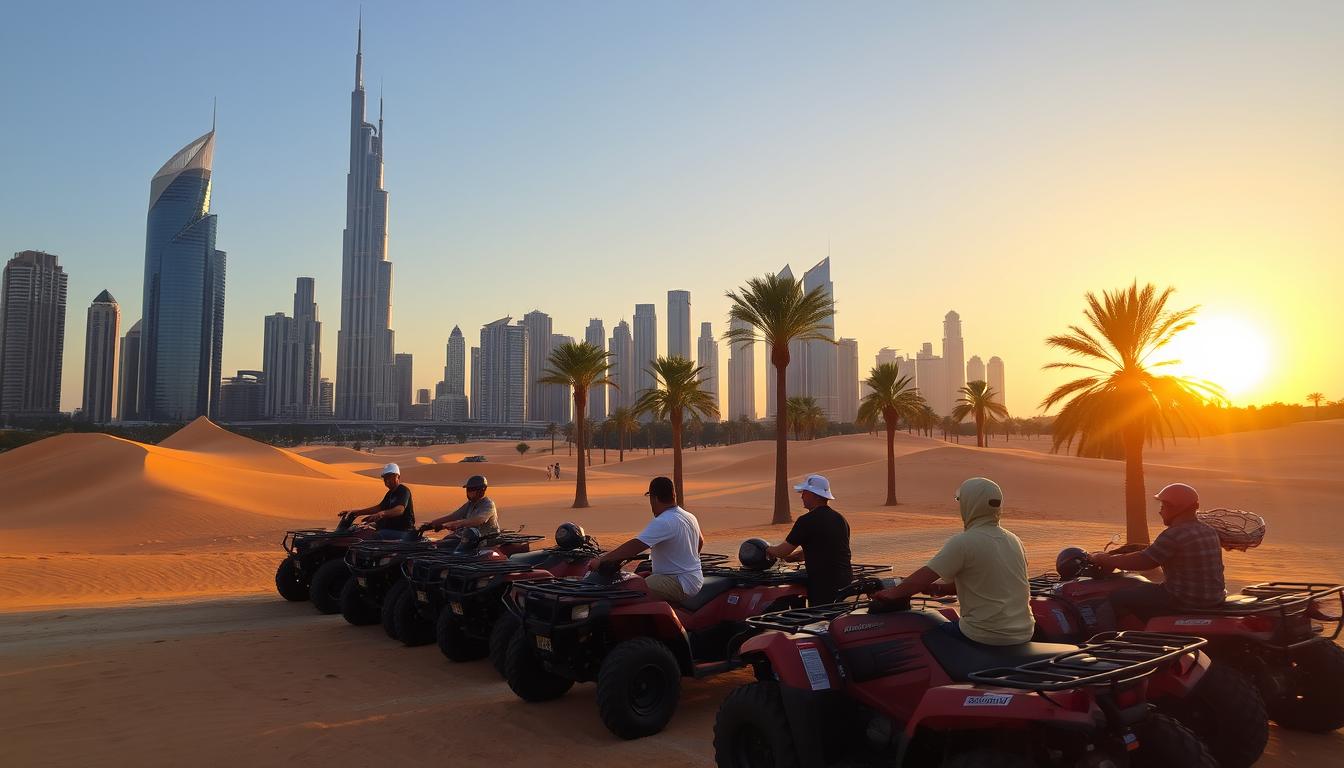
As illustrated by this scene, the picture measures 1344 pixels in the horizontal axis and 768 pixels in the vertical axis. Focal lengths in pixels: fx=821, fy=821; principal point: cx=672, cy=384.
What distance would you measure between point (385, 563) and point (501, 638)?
11.8ft

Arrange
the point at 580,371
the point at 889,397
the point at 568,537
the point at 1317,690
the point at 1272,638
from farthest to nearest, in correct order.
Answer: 1. the point at 889,397
2. the point at 580,371
3. the point at 568,537
4. the point at 1317,690
5. the point at 1272,638

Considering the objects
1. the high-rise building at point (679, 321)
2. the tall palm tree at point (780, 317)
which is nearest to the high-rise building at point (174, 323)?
the high-rise building at point (679, 321)

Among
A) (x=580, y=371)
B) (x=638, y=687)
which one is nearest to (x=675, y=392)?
(x=580, y=371)

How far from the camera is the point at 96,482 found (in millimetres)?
36438

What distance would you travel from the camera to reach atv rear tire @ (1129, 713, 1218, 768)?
3.92 meters

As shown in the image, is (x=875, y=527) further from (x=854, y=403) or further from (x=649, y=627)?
(x=854, y=403)

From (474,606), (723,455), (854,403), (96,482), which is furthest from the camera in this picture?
(854,403)

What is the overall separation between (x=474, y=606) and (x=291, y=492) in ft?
109

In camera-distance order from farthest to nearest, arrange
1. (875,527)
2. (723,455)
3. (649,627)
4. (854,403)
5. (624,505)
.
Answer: (854,403)
(723,455)
(624,505)
(875,527)
(649,627)

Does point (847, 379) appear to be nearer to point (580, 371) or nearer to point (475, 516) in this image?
point (580, 371)

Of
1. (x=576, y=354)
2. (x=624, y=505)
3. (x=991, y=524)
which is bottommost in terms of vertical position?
(x=624, y=505)

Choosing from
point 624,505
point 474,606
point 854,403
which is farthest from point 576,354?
point 854,403

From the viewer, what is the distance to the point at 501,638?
8.34 meters

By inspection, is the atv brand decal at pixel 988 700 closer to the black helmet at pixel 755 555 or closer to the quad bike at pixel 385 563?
the black helmet at pixel 755 555
